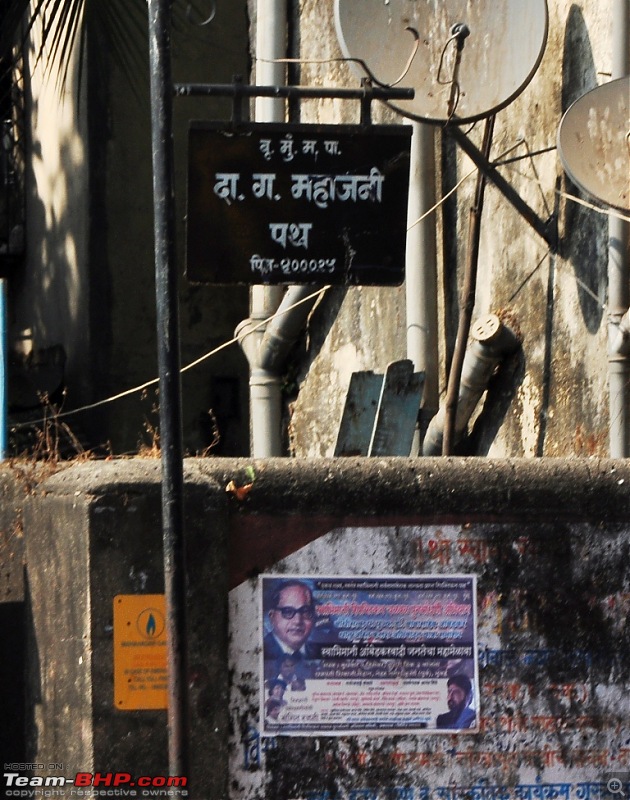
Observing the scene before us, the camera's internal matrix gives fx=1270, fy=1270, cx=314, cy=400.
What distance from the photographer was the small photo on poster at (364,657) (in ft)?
13.8

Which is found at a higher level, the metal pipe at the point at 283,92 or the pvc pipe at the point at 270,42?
the pvc pipe at the point at 270,42

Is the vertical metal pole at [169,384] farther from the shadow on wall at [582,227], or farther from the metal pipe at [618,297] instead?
the shadow on wall at [582,227]

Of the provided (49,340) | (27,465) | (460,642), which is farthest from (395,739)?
(49,340)

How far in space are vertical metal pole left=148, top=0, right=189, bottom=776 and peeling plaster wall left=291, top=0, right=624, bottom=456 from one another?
3173 mm

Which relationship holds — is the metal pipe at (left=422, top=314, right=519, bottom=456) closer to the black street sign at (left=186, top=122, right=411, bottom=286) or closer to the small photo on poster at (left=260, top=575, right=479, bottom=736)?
the black street sign at (left=186, top=122, right=411, bottom=286)

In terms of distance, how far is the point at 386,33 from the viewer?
6.42m

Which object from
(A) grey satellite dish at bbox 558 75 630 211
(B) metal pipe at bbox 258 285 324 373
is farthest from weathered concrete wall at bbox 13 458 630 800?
(B) metal pipe at bbox 258 285 324 373

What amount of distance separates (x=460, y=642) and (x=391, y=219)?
1696 millimetres

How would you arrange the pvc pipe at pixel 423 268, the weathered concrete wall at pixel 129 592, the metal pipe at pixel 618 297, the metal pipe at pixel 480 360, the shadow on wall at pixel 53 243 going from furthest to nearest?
the shadow on wall at pixel 53 243, the pvc pipe at pixel 423 268, the metal pipe at pixel 480 360, the metal pipe at pixel 618 297, the weathered concrete wall at pixel 129 592

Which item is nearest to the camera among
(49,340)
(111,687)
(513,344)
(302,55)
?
(111,687)

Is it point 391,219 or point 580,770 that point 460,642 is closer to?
point 580,770

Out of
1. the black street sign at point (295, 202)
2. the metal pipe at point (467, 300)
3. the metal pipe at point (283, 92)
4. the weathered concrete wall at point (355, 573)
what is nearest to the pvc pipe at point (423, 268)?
the metal pipe at point (467, 300)

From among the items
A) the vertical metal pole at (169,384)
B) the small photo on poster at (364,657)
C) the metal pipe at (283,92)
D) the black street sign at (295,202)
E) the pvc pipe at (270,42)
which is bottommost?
the small photo on poster at (364,657)

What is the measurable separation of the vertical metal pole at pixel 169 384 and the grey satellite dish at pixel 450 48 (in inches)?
115
